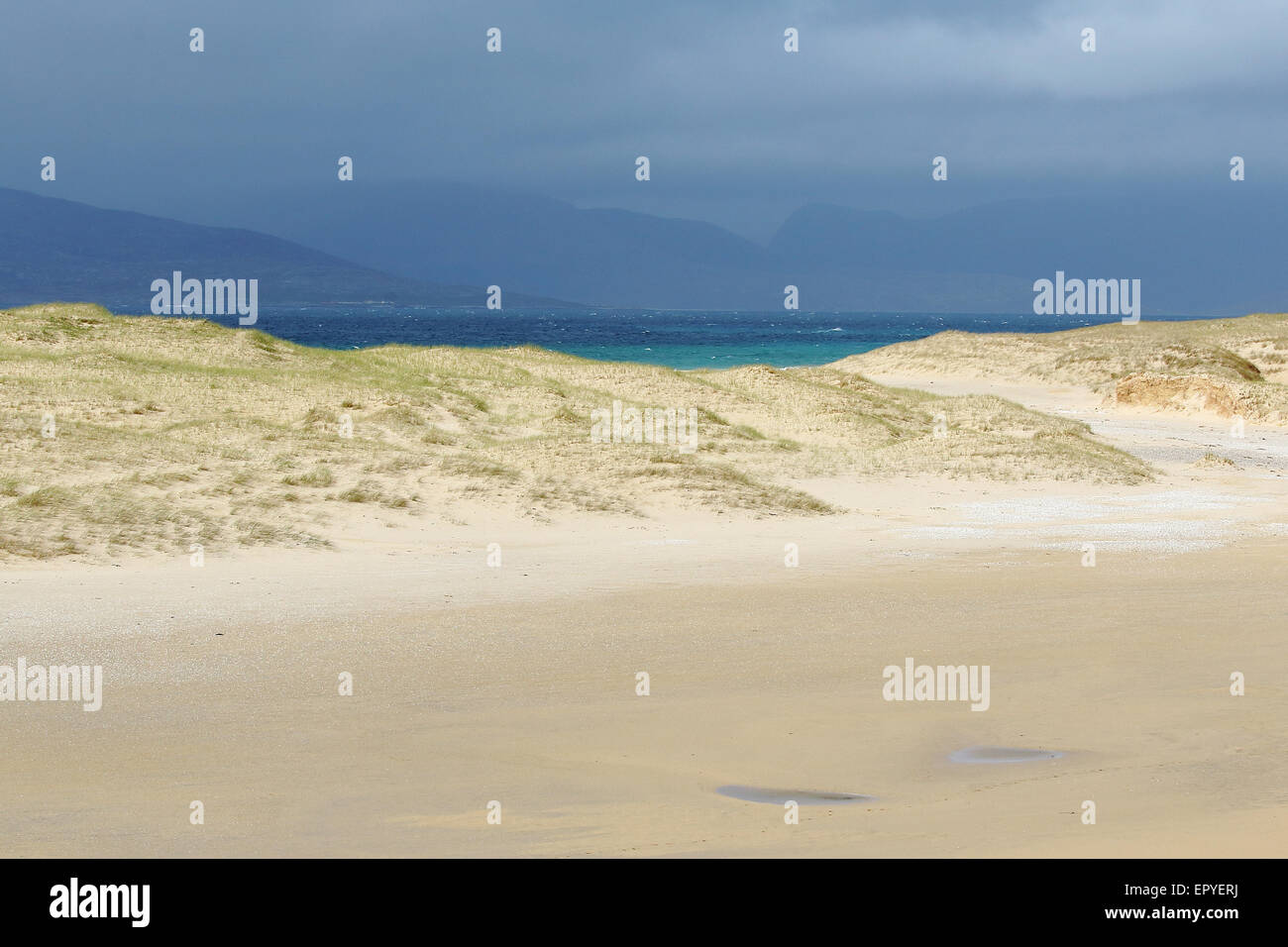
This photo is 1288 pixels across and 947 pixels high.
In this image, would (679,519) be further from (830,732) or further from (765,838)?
(765,838)

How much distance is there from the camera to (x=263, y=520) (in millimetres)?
14828

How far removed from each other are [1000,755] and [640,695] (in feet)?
8.67

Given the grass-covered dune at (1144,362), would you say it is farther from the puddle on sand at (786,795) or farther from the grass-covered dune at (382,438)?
the puddle on sand at (786,795)

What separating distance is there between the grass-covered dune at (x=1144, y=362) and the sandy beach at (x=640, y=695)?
2474 centimetres

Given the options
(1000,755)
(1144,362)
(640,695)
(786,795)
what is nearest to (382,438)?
(640,695)

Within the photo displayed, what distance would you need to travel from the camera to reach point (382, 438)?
22.5 metres

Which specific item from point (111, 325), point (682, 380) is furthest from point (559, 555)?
point (111, 325)

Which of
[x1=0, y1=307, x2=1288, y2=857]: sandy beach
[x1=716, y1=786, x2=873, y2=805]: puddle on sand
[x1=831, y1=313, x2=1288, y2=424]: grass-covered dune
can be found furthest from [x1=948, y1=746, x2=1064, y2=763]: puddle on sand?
[x1=831, y1=313, x2=1288, y2=424]: grass-covered dune

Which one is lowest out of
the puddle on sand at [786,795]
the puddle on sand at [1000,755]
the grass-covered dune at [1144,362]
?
the puddle on sand at [786,795]

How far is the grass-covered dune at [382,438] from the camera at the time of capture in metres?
15.3

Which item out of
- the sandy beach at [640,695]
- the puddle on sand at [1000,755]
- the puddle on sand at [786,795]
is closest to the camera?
the sandy beach at [640,695]

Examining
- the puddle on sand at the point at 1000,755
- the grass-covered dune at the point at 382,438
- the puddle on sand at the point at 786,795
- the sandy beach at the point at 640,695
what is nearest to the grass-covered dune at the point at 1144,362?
the grass-covered dune at the point at 382,438

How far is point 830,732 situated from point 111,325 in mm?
31631

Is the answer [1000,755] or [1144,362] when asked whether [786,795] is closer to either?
[1000,755]
